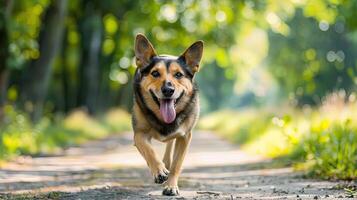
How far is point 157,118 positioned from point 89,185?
1488 mm

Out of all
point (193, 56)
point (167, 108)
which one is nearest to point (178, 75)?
point (167, 108)

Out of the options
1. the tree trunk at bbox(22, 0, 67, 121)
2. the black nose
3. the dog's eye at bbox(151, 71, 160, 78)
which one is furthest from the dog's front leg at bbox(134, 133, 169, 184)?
the tree trunk at bbox(22, 0, 67, 121)

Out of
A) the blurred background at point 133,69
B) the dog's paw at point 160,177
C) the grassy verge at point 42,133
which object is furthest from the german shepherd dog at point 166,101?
the grassy verge at point 42,133

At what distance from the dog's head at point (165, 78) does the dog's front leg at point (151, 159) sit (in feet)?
1.13

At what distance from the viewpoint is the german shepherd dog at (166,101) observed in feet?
28.3

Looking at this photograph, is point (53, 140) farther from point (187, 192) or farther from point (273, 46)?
point (273, 46)

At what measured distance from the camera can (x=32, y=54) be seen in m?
26.9

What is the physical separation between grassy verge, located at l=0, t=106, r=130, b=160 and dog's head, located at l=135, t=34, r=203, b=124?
5.74m

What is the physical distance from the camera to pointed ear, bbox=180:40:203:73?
9211 mm

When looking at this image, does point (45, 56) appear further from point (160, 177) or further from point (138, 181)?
point (160, 177)

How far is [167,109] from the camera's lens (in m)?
8.79

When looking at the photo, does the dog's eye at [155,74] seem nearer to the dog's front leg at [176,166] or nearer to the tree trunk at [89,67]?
the dog's front leg at [176,166]

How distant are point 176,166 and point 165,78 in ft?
3.50

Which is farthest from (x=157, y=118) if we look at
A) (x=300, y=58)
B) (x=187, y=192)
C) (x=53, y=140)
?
(x=300, y=58)
